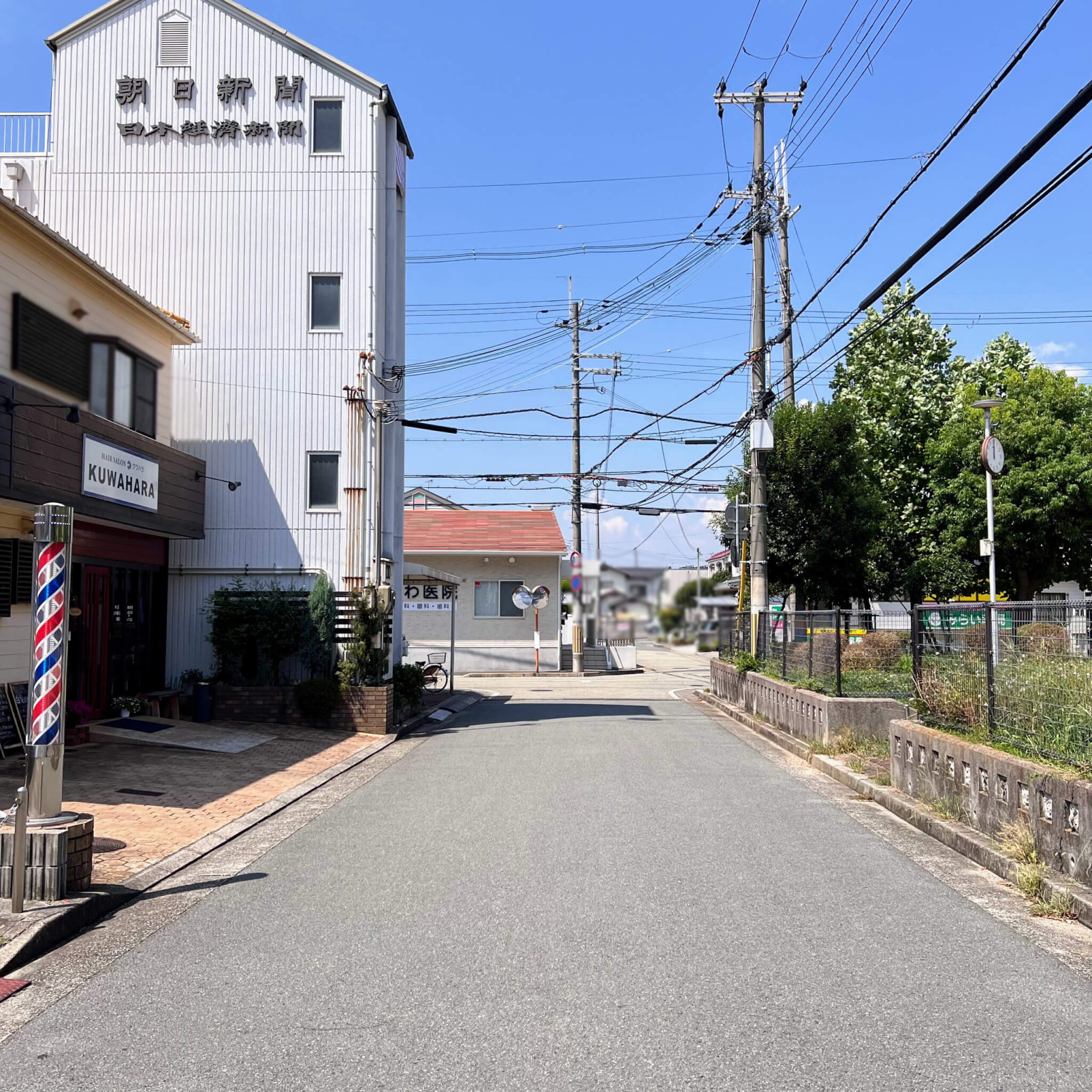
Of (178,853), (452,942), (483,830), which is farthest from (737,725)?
(452,942)

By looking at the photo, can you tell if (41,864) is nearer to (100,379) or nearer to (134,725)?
(134,725)

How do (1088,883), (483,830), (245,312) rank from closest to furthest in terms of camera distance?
(1088,883) → (483,830) → (245,312)

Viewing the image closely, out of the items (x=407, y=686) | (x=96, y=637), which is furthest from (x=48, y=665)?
(x=407, y=686)

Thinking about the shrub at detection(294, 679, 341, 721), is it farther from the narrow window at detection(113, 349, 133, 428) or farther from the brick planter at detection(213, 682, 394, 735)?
the narrow window at detection(113, 349, 133, 428)

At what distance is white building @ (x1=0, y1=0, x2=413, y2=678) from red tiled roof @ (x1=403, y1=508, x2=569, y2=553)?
17.7 metres

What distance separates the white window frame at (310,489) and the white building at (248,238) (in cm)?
4

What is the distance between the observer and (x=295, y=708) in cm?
1848

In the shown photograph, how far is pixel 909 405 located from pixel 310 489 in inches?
873

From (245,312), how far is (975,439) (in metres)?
22.1

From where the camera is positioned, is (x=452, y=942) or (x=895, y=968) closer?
(x=895, y=968)

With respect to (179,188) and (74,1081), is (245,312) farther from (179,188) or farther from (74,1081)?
(74,1081)

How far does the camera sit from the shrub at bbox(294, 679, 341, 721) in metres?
18.3

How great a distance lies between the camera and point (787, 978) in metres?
5.48

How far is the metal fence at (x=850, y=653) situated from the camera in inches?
599
